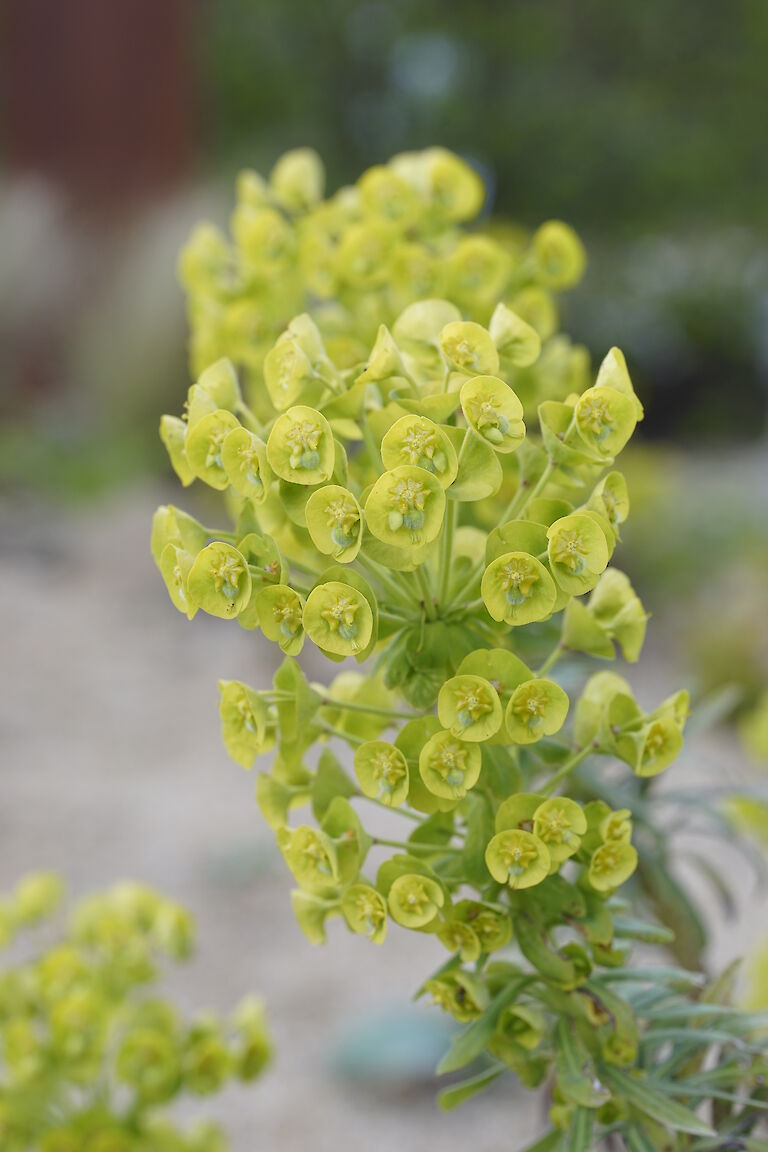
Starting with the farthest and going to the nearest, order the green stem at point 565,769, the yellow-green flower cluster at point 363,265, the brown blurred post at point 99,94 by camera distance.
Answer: the brown blurred post at point 99,94 → the yellow-green flower cluster at point 363,265 → the green stem at point 565,769

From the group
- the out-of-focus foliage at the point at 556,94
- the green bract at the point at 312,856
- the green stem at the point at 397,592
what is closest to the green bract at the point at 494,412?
the green stem at the point at 397,592

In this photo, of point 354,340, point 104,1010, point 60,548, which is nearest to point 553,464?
point 354,340

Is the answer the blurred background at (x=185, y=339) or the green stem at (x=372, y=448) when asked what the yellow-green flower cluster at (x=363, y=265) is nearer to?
the green stem at (x=372, y=448)

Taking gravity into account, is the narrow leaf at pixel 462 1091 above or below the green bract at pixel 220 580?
below

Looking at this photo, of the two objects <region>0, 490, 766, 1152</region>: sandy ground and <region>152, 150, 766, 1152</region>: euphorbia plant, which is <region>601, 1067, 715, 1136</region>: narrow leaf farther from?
<region>0, 490, 766, 1152</region>: sandy ground

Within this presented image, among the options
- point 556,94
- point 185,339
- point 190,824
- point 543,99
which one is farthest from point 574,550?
point 556,94

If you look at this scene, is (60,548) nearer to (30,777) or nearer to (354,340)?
(30,777)

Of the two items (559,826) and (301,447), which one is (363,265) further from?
(559,826)
